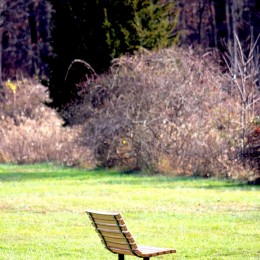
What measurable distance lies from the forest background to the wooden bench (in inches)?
579

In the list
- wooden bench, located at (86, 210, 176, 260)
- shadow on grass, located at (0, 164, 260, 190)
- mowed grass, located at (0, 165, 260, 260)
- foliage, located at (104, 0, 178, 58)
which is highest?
foliage, located at (104, 0, 178, 58)

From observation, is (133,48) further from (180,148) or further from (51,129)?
(180,148)

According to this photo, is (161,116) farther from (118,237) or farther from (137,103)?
(118,237)

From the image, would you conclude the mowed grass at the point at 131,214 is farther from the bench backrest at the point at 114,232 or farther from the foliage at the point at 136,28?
the foliage at the point at 136,28

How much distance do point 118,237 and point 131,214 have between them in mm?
8231

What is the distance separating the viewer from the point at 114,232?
39.7 ft

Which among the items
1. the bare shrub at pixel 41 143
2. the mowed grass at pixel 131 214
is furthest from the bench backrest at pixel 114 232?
the bare shrub at pixel 41 143

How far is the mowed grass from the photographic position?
15422 mm

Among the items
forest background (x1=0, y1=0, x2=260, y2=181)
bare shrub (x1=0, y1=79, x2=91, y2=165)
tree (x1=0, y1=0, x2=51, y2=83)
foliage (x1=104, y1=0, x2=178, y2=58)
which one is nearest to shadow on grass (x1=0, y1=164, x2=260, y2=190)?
forest background (x1=0, y1=0, x2=260, y2=181)

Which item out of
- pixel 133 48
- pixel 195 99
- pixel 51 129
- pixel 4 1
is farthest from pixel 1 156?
pixel 4 1

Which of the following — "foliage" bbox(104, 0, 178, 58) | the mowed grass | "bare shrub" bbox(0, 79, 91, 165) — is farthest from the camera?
"foliage" bbox(104, 0, 178, 58)

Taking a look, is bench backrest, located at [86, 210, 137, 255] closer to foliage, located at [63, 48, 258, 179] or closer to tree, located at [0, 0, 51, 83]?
foliage, located at [63, 48, 258, 179]

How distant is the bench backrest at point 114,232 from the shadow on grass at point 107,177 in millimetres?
13375

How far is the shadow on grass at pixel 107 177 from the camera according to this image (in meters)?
26.8
